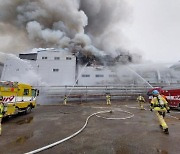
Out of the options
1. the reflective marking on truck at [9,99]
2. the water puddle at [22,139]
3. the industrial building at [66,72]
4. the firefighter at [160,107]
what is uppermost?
the industrial building at [66,72]

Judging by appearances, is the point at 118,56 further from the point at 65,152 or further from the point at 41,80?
the point at 65,152

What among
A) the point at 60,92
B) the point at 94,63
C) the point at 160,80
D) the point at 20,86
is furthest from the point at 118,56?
the point at 20,86

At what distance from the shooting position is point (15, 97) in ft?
30.1

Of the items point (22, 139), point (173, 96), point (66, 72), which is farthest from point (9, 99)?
point (66, 72)

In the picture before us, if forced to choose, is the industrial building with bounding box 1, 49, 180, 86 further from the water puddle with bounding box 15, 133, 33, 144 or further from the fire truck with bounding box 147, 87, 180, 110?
the water puddle with bounding box 15, 133, 33, 144

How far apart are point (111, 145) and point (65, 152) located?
1.35 metres

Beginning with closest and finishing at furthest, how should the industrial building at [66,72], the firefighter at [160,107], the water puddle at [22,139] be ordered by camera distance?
the water puddle at [22,139] → the firefighter at [160,107] → the industrial building at [66,72]

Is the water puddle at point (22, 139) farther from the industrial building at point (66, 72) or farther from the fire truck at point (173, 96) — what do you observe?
the industrial building at point (66, 72)

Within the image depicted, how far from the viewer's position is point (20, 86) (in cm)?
994

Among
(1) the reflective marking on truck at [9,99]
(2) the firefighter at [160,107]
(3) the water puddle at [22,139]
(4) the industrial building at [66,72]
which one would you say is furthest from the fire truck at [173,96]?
(4) the industrial building at [66,72]

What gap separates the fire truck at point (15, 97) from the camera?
8242 millimetres

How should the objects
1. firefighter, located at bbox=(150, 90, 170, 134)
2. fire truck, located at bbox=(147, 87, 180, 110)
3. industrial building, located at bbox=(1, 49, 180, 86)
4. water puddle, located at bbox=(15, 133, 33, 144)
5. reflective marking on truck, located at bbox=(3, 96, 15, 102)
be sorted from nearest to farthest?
water puddle, located at bbox=(15, 133, 33, 144) < firefighter, located at bbox=(150, 90, 170, 134) < reflective marking on truck, located at bbox=(3, 96, 15, 102) < fire truck, located at bbox=(147, 87, 180, 110) < industrial building, located at bbox=(1, 49, 180, 86)

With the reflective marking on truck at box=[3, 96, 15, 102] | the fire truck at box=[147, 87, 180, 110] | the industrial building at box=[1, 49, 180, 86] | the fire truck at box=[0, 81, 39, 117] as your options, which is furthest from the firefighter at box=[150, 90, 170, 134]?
the industrial building at box=[1, 49, 180, 86]

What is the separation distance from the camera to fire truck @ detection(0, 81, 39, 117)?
8242 millimetres
